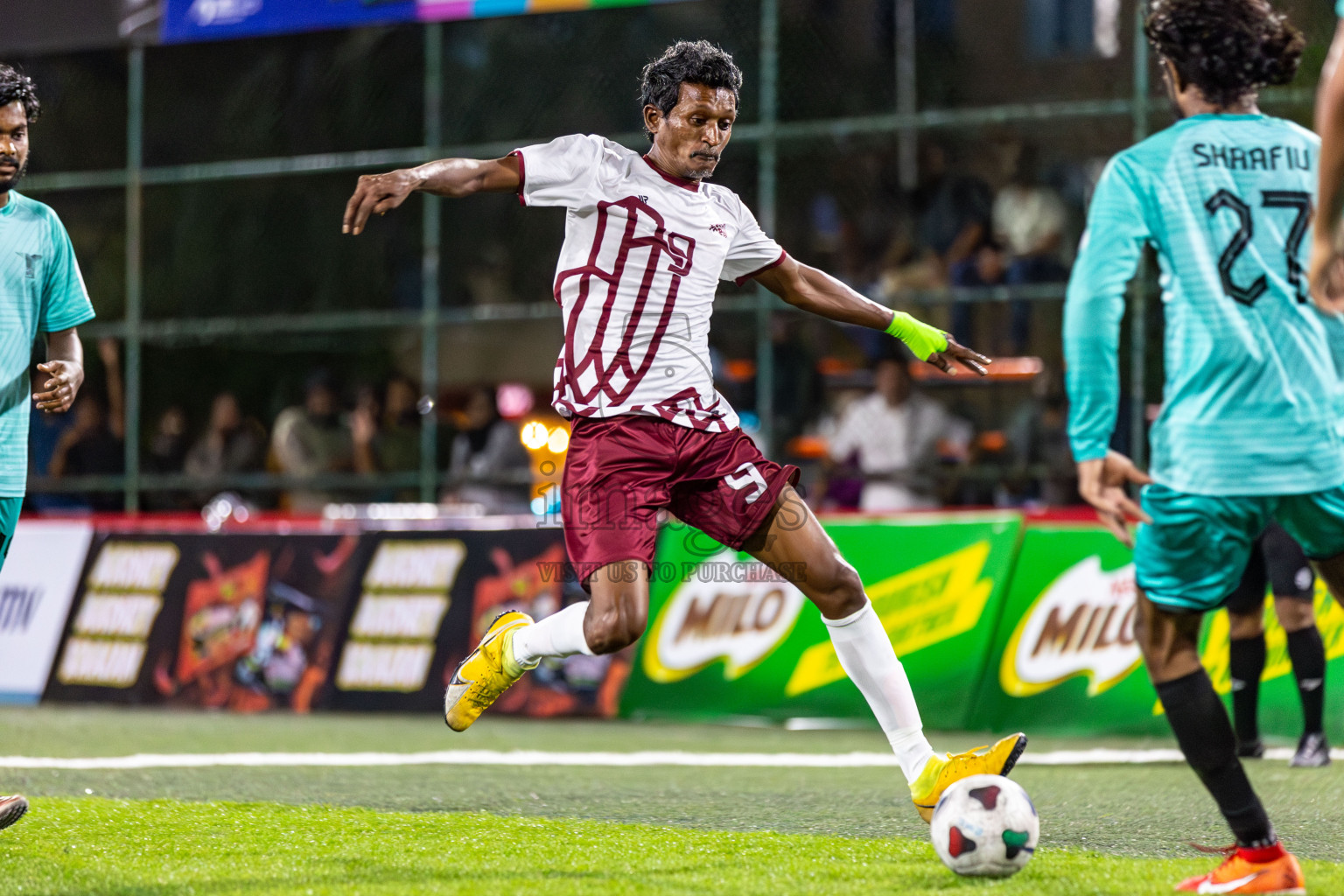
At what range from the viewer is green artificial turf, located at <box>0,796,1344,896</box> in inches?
185

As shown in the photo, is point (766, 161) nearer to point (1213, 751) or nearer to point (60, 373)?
point (60, 373)

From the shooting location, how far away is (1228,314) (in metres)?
4.21

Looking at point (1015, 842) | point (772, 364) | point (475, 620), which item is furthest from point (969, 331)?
point (1015, 842)

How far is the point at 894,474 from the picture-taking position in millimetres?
12586

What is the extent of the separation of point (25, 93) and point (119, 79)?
12.0 m

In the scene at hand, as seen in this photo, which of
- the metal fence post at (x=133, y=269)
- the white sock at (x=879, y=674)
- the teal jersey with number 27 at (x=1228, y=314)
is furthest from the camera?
the metal fence post at (x=133, y=269)

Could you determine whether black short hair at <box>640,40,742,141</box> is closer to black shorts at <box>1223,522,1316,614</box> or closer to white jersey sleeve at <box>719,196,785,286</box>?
white jersey sleeve at <box>719,196,785,286</box>

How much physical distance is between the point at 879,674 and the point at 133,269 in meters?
12.4

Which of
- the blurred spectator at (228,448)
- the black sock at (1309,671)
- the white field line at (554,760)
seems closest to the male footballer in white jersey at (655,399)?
the white field line at (554,760)

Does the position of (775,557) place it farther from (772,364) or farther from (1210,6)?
(772,364)

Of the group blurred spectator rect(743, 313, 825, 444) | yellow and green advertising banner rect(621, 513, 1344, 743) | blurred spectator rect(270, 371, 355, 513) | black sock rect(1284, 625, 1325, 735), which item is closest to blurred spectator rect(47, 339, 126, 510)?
blurred spectator rect(270, 371, 355, 513)

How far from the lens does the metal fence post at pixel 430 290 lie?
1480 cm

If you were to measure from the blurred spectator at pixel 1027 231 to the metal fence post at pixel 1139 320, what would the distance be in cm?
70

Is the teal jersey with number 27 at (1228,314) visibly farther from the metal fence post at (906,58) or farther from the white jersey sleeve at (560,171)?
the metal fence post at (906,58)
